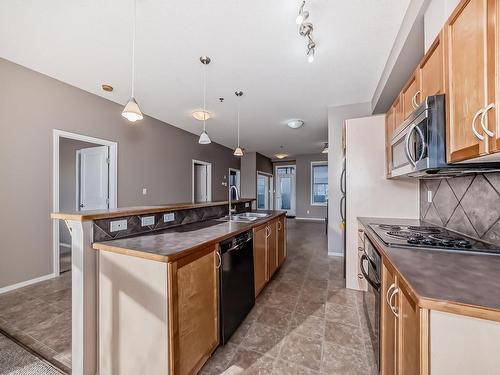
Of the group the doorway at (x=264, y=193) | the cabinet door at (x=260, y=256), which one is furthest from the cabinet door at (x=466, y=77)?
the doorway at (x=264, y=193)

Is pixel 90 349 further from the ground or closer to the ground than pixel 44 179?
closer to the ground

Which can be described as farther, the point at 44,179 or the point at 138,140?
the point at 138,140

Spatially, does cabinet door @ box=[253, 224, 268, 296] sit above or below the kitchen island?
below

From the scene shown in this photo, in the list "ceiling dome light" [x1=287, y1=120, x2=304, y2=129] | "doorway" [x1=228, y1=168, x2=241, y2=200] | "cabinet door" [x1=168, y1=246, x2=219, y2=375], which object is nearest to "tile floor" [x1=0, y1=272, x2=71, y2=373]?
"cabinet door" [x1=168, y1=246, x2=219, y2=375]

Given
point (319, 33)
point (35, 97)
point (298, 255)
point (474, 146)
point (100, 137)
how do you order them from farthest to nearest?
point (298, 255), point (100, 137), point (35, 97), point (319, 33), point (474, 146)

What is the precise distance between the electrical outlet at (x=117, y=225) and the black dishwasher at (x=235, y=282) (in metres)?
0.73

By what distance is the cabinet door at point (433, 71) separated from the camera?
1.13 meters

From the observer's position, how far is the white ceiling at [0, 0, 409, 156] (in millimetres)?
1755

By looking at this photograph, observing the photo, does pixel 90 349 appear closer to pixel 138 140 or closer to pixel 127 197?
pixel 127 197

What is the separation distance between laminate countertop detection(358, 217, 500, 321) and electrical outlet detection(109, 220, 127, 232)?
1.70 metres

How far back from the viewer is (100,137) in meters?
3.45

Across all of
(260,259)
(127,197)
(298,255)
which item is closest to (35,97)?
(127,197)

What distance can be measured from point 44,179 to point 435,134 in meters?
4.07

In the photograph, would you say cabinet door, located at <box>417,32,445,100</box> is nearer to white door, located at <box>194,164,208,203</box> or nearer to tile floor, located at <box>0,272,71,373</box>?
tile floor, located at <box>0,272,71,373</box>
